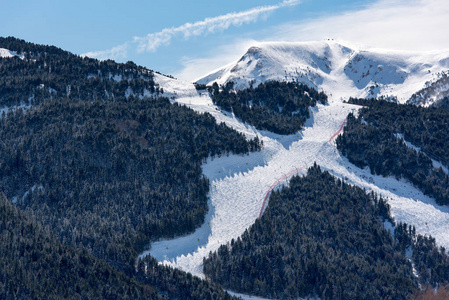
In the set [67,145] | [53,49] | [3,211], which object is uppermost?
[53,49]

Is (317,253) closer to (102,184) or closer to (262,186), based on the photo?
(262,186)

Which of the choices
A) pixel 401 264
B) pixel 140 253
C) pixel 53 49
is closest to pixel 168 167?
pixel 140 253

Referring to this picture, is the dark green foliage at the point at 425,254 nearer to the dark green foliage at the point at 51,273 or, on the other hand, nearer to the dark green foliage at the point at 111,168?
the dark green foliage at the point at 111,168

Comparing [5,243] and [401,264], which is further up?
[5,243]

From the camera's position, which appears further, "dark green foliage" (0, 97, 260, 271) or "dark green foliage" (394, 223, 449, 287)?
"dark green foliage" (0, 97, 260, 271)

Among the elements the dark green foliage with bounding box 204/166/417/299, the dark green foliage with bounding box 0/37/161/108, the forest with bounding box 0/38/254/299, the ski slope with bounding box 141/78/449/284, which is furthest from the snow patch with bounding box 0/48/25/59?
the dark green foliage with bounding box 204/166/417/299

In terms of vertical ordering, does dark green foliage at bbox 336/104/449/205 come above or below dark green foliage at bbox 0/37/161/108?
below

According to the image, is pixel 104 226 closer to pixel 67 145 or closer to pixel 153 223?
pixel 153 223

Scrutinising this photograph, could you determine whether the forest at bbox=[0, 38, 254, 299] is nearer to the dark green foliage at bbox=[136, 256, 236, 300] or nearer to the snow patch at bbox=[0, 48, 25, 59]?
the dark green foliage at bbox=[136, 256, 236, 300]
